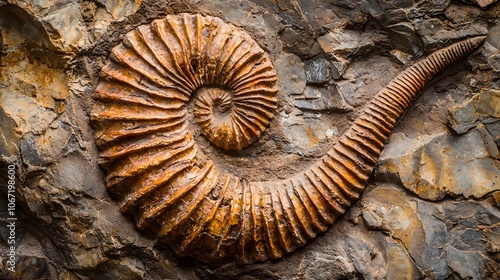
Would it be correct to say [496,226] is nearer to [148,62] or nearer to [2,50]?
[148,62]

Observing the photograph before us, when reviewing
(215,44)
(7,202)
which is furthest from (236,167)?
(7,202)

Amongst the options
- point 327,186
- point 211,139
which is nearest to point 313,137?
point 327,186

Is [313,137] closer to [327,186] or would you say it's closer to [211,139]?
[327,186]

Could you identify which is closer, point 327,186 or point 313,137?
point 327,186

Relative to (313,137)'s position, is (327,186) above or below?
below
